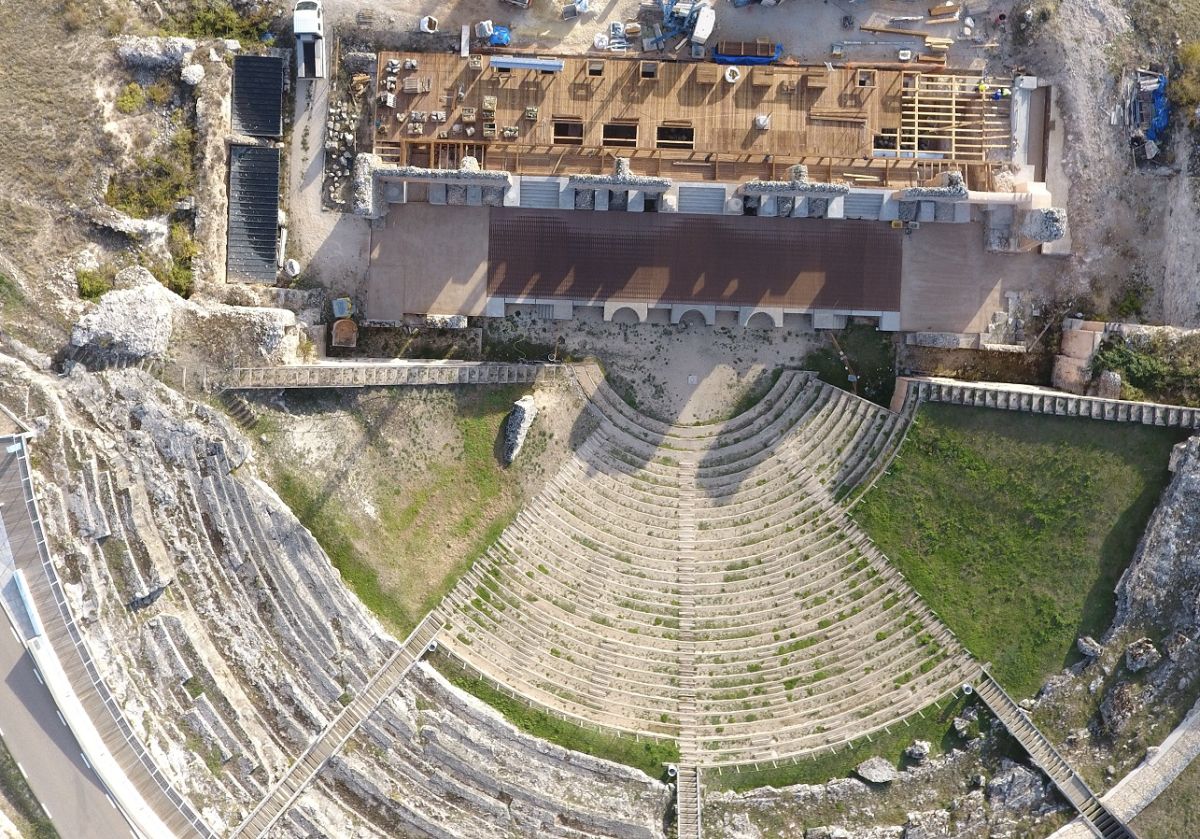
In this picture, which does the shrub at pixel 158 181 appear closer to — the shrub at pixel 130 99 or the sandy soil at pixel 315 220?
the shrub at pixel 130 99

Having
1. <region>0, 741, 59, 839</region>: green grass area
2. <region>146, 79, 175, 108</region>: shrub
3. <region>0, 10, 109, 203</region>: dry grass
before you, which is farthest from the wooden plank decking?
<region>0, 741, 59, 839</region>: green grass area

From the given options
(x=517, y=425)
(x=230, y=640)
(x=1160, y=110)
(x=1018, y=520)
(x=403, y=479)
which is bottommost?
(x=230, y=640)

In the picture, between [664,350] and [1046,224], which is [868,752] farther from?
[1046,224]

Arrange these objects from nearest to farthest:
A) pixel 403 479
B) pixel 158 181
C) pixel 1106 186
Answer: pixel 403 479 < pixel 158 181 < pixel 1106 186

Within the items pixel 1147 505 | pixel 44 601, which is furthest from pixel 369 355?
pixel 1147 505

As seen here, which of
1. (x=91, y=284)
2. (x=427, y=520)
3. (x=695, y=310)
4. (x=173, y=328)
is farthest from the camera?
(x=695, y=310)

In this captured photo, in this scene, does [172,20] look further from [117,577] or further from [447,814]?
[447,814]

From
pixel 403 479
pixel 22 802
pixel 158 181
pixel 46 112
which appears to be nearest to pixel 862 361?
pixel 403 479
